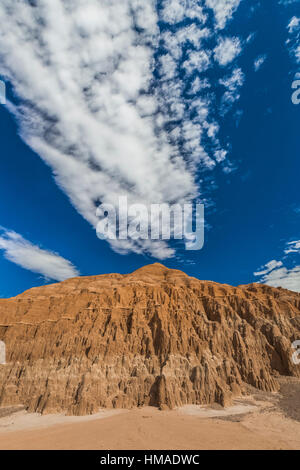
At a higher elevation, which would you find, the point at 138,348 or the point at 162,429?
the point at 138,348

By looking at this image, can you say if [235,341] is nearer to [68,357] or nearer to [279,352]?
[279,352]

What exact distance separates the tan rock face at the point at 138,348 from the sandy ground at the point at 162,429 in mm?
2645

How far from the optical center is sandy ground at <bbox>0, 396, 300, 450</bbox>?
750 inches

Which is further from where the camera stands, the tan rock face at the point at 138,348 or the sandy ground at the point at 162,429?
the tan rock face at the point at 138,348

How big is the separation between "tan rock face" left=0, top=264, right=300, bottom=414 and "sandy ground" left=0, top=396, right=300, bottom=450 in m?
2.65

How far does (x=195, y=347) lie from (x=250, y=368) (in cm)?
975

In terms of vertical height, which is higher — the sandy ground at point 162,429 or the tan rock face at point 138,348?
the tan rock face at point 138,348

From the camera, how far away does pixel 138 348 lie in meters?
38.8

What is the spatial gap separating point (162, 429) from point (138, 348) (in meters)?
16.7

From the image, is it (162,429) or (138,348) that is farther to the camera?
(138,348)

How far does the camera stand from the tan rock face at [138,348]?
106ft

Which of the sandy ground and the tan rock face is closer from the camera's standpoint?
the sandy ground

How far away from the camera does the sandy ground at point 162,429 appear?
19.1 m
